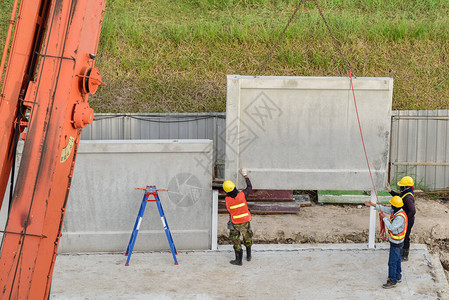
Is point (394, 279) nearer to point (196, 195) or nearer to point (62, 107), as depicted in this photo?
point (196, 195)

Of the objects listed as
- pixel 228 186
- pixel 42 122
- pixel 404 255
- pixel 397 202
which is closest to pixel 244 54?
pixel 228 186

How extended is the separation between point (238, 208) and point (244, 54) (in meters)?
8.49

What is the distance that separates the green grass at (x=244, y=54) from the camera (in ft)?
56.6

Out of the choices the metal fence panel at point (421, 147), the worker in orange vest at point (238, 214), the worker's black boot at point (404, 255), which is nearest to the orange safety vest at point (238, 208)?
the worker in orange vest at point (238, 214)

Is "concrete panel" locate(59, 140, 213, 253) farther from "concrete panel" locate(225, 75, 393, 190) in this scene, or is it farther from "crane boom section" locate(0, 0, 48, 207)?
"crane boom section" locate(0, 0, 48, 207)

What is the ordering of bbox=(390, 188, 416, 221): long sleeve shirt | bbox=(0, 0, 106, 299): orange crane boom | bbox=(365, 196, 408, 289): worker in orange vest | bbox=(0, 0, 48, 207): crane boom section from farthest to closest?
bbox=(390, 188, 416, 221): long sleeve shirt, bbox=(365, 196, 408, 289): worker in orange vest, bbox=(0, 0, 48, 207): crane boom section, bbox=(0, 0, 106, 299): orange crane boom

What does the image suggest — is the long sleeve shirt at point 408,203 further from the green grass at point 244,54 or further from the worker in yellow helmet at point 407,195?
the green grass at point 244,54

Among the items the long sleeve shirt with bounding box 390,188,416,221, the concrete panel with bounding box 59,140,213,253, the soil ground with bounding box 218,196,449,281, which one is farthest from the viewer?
the soil ground with bounding box 218,196,449,281

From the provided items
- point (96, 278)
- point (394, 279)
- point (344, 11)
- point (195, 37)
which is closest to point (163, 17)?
point (195, 37)

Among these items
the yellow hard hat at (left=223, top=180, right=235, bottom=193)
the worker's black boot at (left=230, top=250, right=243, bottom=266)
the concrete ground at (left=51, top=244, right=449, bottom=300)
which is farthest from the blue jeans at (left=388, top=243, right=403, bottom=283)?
the yellow hard hat at (left=223, top=180, right=235, bottom=193)

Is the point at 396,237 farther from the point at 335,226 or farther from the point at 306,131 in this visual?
the point at 335,226

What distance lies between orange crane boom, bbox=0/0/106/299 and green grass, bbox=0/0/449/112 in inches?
404

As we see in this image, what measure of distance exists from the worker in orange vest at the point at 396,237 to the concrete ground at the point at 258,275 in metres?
0.20

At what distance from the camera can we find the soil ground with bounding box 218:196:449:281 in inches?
492
